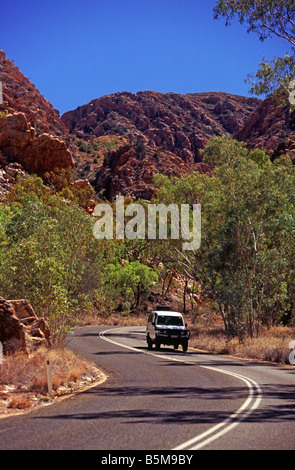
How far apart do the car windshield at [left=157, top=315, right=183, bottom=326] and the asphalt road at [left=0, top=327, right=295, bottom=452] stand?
8.97 metres

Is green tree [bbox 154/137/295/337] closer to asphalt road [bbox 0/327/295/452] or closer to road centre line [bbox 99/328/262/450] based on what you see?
asphalt road [bbox 0/327/295/452]

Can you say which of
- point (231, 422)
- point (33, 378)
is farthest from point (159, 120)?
point (231, 422)

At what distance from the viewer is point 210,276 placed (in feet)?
107

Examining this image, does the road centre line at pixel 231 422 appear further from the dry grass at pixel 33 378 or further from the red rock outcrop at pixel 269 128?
the red rock outcrop at pixel 269 128

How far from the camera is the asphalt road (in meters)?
7.33

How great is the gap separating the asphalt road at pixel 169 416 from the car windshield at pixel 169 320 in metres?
8.97

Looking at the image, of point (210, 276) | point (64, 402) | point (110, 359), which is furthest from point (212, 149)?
point (64, 402)

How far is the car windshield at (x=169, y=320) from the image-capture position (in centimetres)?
2673

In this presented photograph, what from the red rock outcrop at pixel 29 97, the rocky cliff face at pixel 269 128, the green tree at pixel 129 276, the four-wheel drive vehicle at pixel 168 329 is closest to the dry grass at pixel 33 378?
the four-wheel drive vehicle at pixel 168 329

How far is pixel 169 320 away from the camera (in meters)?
26.9

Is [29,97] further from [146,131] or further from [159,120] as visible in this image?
[159,120]

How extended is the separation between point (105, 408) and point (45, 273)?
Result: 9.84 m

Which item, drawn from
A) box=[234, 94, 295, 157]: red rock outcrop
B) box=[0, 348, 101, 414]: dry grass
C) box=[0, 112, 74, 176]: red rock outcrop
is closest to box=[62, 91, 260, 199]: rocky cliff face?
box=[234, 94, 295, 157]: red rock outcrop

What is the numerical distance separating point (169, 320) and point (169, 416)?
57.3ft
